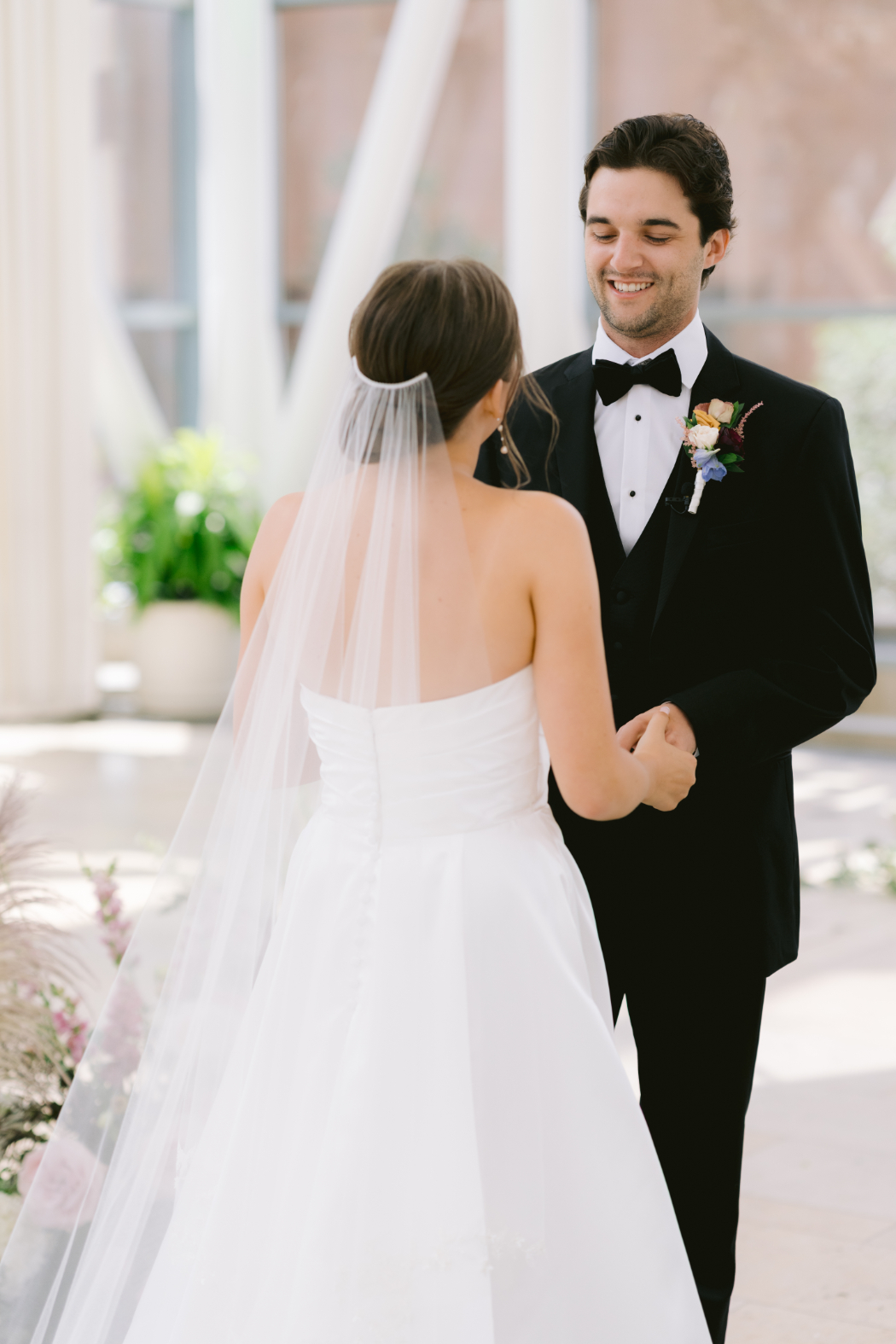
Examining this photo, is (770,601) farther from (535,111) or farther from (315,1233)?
(535,111)

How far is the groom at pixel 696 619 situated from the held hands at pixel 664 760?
0.03 metres

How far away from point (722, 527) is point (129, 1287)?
114 centimetres

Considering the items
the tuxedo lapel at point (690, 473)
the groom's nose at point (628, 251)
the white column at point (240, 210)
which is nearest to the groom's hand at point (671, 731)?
the tuxedo lapel at point (690, 473)

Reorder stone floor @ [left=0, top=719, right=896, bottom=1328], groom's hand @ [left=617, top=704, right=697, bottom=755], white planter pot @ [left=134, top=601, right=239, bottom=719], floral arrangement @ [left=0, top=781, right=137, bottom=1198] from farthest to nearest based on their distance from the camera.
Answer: white planter pot @ [left=134, top=601, right=239, bottom=719] < stone floor @ [left=0, top=719, right=896, bottom=1328] < floral arrangement @ [left=0, top=781, right=137, bottom=1198] < groom's hand @ [left=617, top=704, right=697, bottom=755]

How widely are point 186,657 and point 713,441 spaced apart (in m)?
6.88

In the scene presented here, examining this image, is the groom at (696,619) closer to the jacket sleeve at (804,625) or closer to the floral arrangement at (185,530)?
the jacket sleeve at (804,625)

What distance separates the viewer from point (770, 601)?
2.07 meters

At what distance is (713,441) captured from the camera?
2.01 meters

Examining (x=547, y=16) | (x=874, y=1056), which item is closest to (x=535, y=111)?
(x=547, y=16)

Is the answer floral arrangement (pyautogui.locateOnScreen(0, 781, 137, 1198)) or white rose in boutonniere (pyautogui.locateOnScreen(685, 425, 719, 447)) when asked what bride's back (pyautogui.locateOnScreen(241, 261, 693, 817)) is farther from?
floral arrangement (pyautogui.locateOnScreen(0, 781, 137, 1198))

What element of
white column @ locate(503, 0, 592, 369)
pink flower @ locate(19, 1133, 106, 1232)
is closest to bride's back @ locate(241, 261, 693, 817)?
pink flower @ locate(19, 1133, 106, 1232)

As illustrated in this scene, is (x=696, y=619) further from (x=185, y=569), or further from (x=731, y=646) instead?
(x=185, y=569)

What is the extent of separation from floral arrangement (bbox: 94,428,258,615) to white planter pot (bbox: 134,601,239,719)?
0.11m

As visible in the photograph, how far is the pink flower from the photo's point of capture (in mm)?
2041
